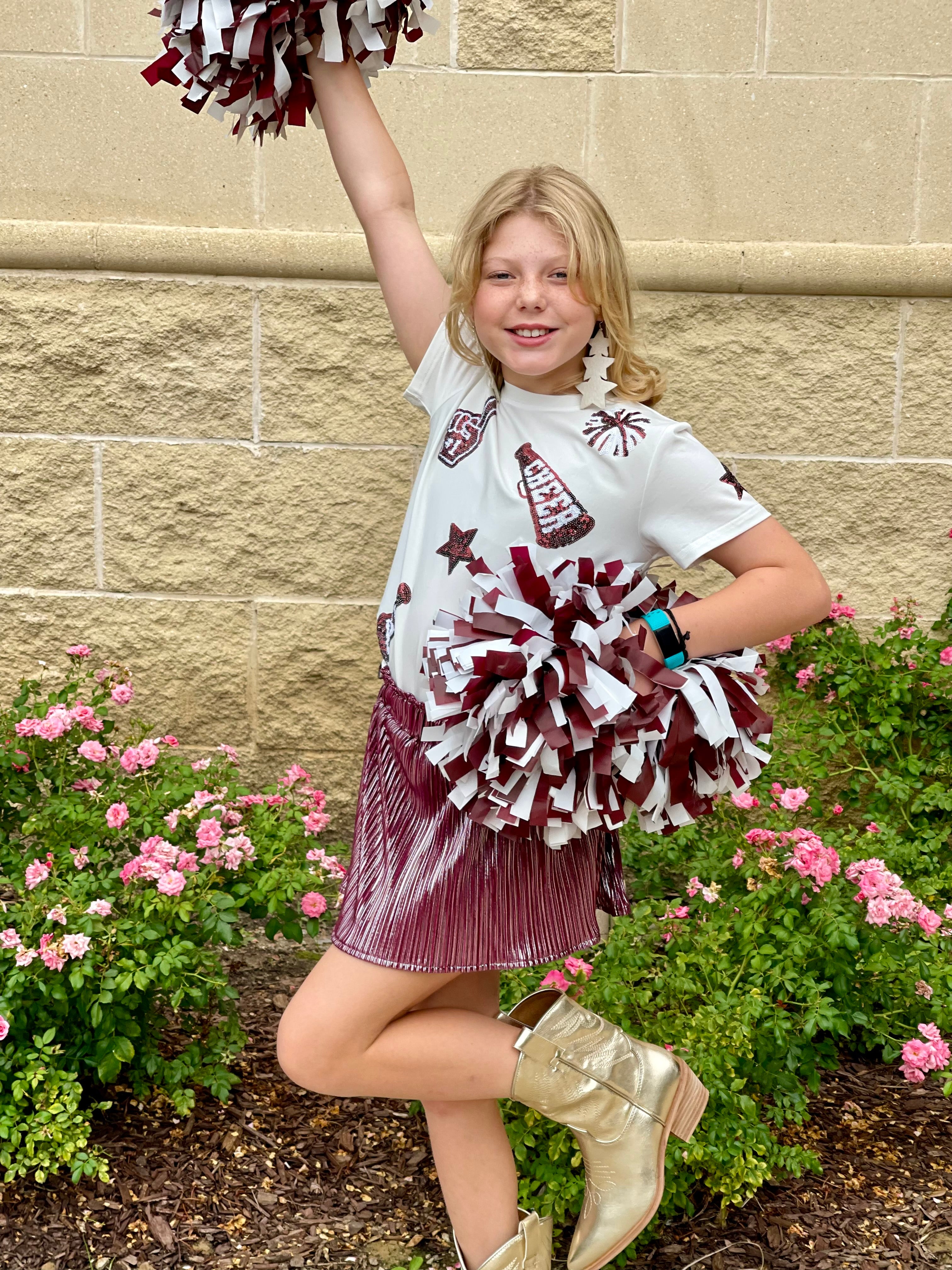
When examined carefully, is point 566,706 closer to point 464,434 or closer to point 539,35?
point 464,434

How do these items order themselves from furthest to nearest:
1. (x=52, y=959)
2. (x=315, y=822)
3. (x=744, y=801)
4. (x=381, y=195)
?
1. (x=744, y=801)
2. (x=315, y=822)
3. (x=52, y=959)
4. (x=381, y=195)

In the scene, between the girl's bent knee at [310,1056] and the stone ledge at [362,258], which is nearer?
the girl's bent knee at [310,1056]

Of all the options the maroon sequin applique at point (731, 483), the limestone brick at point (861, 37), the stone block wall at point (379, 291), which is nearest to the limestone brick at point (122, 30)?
the stone block wall at point (379, 291)

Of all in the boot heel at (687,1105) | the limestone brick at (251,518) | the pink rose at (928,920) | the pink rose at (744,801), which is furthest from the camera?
the limestone brick at (251,518)

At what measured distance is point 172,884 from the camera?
2.38 metres

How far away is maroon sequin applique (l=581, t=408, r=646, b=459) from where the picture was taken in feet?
6.16

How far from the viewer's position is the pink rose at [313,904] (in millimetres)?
2467

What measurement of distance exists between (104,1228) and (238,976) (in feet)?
2.88

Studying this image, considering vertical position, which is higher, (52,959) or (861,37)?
(861,37)

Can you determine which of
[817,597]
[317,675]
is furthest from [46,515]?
[817,597]

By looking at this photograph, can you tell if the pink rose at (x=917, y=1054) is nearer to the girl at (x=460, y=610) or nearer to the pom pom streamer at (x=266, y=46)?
the girl at (x=460, y=610)

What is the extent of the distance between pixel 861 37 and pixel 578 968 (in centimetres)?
259

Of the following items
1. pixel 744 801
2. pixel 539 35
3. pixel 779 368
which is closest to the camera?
pixel 744 801

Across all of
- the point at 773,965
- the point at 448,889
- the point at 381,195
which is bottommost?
the point at 773,965
